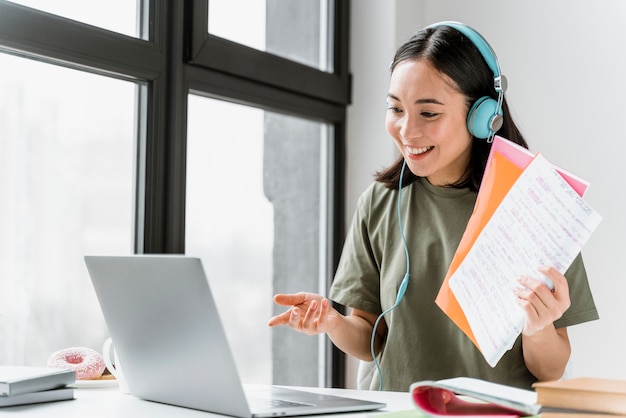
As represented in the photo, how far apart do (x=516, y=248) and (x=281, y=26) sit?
51.7 inches

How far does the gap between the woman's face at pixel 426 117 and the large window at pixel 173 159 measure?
0.58 metres

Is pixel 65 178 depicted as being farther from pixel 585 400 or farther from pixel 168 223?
pixel 585 400

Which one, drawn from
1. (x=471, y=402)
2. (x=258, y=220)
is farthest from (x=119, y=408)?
(x=258, y=220)

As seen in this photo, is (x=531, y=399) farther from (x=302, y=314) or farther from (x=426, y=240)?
(x=426, y=240)

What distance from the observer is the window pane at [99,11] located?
167 cm

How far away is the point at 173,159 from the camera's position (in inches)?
73.6

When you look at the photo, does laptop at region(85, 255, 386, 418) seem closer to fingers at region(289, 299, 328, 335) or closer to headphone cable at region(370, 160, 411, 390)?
fingers at region(289, 299, 328, 335)

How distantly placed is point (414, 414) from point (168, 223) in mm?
979

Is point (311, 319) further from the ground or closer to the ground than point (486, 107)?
closer to the ground

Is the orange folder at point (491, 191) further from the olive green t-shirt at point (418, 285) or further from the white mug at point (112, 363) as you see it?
the white mug at point (112, 363)

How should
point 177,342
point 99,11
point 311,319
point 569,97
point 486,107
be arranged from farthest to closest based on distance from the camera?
point 569,97 < point 99,11 < point 486,107 < point 311,319 < point 177,342

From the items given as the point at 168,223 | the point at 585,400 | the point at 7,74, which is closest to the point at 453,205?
the point at 168,223

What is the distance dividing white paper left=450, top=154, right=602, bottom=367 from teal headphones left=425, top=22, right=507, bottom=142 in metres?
0.35

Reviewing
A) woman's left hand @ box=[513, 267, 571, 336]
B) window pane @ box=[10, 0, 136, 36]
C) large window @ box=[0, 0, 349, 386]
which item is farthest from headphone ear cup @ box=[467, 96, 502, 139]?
window pane @ box=[10, 0, 136, 36]
